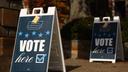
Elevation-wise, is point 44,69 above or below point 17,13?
below

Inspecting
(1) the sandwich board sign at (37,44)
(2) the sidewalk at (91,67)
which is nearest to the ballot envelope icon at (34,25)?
(1) the sandwich board sign at (37,44)

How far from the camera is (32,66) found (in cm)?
981

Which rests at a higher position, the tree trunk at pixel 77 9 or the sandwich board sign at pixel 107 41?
the tree trunk at pixel 77 9

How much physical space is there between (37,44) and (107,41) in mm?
4579

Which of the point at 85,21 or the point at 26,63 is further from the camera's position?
the point at 85,21

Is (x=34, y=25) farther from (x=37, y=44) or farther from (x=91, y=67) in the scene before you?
(x=91, y=67)

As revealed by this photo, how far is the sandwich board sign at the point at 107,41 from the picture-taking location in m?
13.9

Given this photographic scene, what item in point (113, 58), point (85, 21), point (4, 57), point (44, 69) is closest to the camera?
point (44, 69)

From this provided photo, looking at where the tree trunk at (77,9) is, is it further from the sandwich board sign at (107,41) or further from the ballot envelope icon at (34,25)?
the ballot envelope icon at (34,25)

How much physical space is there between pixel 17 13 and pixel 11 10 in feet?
1.00

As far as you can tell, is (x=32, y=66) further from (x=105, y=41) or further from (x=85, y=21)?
(x=85, y=21)

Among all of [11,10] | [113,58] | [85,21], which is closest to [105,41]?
[113,58]

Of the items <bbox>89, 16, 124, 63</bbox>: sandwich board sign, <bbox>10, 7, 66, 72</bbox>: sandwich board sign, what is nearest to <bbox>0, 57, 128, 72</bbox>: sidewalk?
<bbox>10, 7, 66, 72</bbox>: sandwich board sign

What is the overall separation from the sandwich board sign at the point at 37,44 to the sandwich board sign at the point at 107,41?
12.1ft
